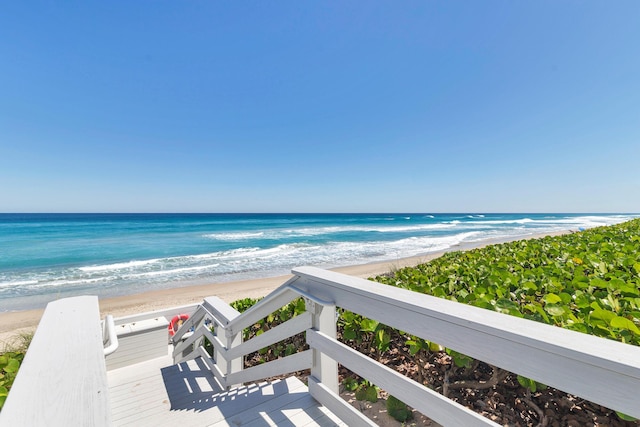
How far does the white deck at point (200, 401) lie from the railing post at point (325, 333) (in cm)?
22

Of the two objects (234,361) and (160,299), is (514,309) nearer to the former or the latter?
(234,361)

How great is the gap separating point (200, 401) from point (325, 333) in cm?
195

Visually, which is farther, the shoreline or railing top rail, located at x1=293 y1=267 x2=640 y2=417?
the shoreline

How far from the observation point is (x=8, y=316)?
8.24m

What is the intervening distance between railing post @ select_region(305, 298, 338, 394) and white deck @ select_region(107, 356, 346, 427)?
22 centimetres

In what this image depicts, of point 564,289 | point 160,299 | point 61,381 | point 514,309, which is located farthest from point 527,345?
point 160,299

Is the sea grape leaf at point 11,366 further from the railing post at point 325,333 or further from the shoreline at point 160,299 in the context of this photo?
the shoreline at point 160,299

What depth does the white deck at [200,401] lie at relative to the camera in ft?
6.12

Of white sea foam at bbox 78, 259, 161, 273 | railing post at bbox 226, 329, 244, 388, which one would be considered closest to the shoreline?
railing post at bbox 226, 329, 244, 388

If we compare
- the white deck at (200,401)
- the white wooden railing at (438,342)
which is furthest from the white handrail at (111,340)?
the white wooden railing at (438,342)

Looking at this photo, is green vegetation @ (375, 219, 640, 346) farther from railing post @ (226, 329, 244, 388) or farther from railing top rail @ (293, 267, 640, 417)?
railing post @ (226, 329, 244, 388)

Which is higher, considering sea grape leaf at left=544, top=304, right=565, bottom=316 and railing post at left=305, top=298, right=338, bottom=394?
sea grape leaf at left=544, top=304, right=565, bottom=316

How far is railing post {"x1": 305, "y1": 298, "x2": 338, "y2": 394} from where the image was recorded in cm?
173

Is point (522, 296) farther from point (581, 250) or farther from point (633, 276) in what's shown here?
point (581, 250)
